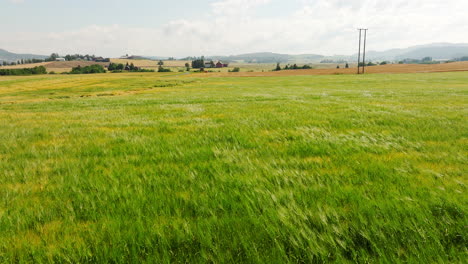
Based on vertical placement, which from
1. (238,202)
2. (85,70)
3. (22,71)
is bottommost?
(238,202)

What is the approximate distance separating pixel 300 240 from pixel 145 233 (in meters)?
1.28

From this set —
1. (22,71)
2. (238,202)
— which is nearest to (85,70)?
(22,71)

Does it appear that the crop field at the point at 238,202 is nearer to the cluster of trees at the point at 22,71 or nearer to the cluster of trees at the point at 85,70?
the cluster of trees at the point at 85,70

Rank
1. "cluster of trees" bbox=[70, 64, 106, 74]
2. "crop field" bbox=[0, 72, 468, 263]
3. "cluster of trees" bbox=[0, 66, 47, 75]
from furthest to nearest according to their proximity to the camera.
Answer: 1. "cluster of trees" bbox=[70, 64, 106, 74]
2. "cluster of trees" bbox=[0, 66, 47, 75]
3. "crop field" bbox=[0, 72, 468, 263]

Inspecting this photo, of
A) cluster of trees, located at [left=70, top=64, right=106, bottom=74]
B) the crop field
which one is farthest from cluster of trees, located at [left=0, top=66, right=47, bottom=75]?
the crop field

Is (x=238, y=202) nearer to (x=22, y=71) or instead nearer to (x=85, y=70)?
(x=85, y=70)

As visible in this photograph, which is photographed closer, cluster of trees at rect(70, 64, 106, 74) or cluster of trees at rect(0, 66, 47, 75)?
cluster of trees at rect(0, 66, 47, 75)

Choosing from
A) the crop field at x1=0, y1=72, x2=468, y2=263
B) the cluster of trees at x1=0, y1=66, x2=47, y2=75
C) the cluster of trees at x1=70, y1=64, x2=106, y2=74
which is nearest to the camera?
the crop field at x1=0, y1=72, x2=468, y2=263

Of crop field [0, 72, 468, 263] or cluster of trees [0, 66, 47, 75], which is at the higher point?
cluster of trees [0, 66, 47, 75]

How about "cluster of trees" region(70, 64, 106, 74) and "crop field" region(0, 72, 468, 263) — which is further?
"cluster of trees" region(70, 64, 106, 74)

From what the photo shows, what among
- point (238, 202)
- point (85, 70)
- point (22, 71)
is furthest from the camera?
point (85, 70)

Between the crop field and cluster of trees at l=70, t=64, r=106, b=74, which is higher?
cluster of trees at l=70, t=64, r=106, b=74

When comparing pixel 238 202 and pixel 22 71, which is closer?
pixel 238 202

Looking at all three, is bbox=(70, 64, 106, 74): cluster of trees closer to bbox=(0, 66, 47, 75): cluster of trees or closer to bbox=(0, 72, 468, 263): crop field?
bbox=(0, 66, 47, 75): cluster of trees
